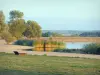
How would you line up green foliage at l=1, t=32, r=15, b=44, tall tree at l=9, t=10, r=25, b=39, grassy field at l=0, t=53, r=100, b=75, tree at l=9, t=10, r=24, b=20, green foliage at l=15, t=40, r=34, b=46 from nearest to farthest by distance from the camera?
1. grassy field at l=0, t=53, r=100, b=75
2. tree at l=9, t=10, r=24, b=20
3. tall tree at l=9, t=10, r=25, b=39
4. green foliage at l=1, t=32, r=15, b=44
5. green foliage at l=15, t=40, r=34, b=46

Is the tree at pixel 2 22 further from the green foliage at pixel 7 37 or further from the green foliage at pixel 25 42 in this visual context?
the green foliage at pixel 25 42

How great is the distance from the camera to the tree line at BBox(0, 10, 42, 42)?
5188 millimetres

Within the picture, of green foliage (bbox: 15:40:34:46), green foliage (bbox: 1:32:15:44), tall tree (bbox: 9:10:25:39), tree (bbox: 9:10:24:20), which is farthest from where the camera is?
green foliage (bbox: 15:40:34:46)

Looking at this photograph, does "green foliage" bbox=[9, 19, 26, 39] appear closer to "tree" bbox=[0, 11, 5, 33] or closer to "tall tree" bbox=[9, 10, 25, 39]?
"tall tree" bbox=[9, 10, 25, 39]

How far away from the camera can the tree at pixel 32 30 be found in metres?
5.17

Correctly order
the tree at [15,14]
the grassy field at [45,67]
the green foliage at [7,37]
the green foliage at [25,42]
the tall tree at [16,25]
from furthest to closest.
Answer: the green foliage at [25,42], the green foliage at [7,37], the tall tree at [16,25], the tree at [15,14], the grassy field at [45,67]

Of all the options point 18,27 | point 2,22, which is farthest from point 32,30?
point 2,22

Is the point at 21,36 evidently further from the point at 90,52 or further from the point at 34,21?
the point at 90,52

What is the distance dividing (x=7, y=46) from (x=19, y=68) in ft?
4.97

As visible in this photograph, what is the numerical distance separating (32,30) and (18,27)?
355mm

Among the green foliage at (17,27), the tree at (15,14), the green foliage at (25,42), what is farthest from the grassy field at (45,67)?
the tree at (15,14)

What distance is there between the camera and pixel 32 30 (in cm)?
557

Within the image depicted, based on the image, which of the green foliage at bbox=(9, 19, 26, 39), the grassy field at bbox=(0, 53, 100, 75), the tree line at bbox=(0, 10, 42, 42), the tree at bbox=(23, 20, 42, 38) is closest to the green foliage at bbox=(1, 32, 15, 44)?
the tree line at bbox=(0, 10, 42, 42)

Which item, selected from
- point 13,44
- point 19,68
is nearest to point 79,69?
point 19,68
